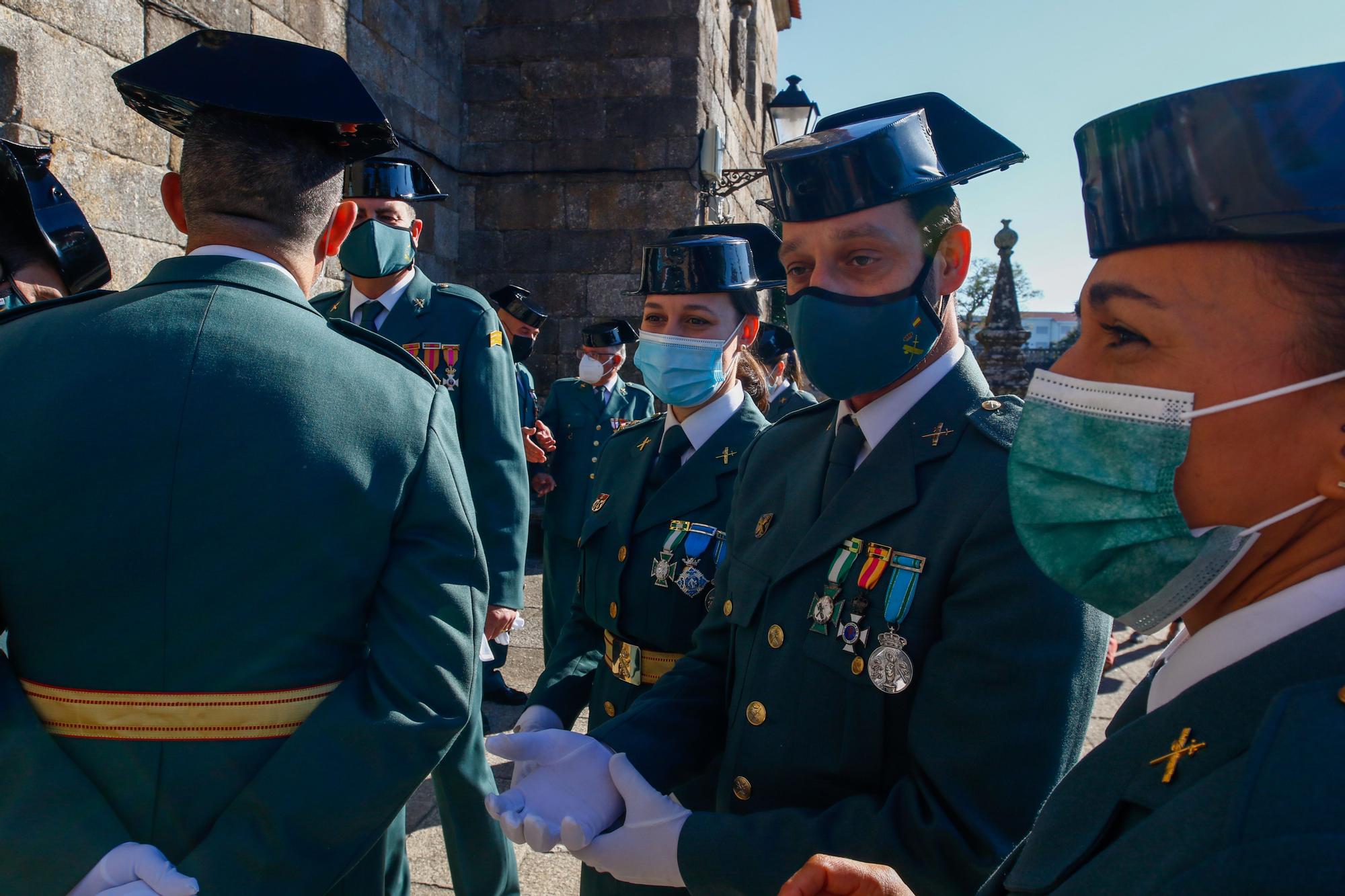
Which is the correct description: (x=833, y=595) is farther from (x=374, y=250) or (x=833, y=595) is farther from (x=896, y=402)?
(x=374, y=250)

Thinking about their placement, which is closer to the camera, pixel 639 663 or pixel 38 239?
pixel 639 663

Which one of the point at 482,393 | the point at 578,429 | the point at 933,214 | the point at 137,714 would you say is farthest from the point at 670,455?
the point at 578,429

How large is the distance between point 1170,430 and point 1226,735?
0.33 metres

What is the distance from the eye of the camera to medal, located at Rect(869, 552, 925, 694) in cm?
141

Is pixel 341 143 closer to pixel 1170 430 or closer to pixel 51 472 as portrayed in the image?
pixel 51 472

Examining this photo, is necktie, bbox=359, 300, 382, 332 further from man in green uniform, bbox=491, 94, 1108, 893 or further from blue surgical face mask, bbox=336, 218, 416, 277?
man in green uniform, bbox=491, 94, 1108, 893

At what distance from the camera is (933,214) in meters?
1.75

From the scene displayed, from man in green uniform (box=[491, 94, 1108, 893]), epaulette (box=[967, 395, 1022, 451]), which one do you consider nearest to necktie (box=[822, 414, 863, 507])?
man in green uniform (box=[491, 94, 1108, 893])

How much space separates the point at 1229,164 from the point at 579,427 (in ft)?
18.2

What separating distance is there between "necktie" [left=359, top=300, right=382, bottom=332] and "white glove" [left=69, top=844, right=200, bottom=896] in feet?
9.42

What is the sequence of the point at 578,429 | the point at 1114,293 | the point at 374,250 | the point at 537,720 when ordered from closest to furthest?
1. the point at 1114,293
2. the point at 537,720
3. the point at 374,250
4. the point at 578,429

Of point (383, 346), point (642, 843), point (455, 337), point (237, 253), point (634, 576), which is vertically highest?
point (237, 253)

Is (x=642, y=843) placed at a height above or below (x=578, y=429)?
above

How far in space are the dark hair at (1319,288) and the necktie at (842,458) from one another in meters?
0.86
